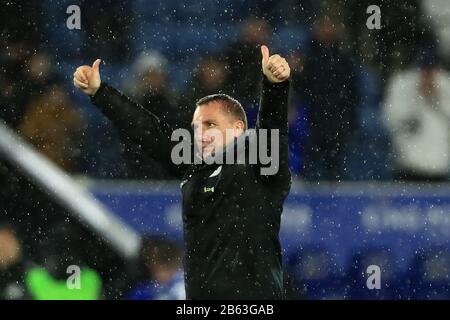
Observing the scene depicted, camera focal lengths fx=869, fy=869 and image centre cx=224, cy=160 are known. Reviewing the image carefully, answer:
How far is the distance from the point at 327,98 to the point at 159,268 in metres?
1.36

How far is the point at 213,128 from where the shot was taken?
285cm

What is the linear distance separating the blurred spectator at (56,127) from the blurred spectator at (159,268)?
640mm

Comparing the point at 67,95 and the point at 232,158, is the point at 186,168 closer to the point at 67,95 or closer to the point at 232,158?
the point at 232,158

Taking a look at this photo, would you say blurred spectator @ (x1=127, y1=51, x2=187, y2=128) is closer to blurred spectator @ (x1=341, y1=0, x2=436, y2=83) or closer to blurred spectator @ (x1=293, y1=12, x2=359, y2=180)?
blurred spectator @ (x1=293, y1=12, x2=359, y2=180)

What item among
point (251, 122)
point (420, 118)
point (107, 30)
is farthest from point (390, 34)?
point (107, 30)

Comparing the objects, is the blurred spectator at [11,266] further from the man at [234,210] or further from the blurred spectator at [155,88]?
the man at [234,210]

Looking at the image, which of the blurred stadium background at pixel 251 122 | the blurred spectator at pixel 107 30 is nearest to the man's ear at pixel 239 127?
the blurred stadium background at pixel 251 122

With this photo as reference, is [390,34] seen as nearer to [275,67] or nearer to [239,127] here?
[239,127]

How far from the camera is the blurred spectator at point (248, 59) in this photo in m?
4.97

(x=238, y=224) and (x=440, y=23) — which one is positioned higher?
(x=440, y=23)

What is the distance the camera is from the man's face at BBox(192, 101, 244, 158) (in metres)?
2.81

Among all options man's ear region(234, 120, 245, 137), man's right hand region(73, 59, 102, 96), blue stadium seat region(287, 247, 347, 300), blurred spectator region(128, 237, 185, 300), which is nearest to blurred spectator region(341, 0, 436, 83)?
blue stadium seat region(287, 247, 347, 300)

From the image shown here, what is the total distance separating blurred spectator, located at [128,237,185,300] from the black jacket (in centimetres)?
180
